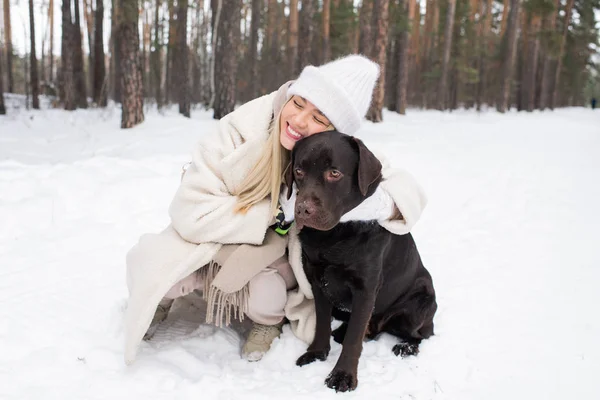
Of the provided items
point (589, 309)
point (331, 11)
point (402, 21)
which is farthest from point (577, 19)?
point (589, 309)

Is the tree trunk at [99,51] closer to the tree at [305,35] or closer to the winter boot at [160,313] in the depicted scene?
the tree at [305,35]

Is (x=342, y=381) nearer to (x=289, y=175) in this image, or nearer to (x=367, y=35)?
(x=289, y=175)

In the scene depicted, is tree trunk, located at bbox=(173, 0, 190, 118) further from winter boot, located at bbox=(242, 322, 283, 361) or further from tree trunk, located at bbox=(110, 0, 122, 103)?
winter boot, located at bbox=(242, 322, 283, 361)

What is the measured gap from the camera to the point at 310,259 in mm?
2363

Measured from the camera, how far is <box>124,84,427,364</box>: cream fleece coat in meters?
2.34

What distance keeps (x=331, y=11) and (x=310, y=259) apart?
790 inches

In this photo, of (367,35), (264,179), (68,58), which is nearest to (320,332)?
(264,179)

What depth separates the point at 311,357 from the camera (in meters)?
2.48

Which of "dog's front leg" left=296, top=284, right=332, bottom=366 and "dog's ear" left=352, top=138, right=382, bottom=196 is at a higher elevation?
"dog's ear" left=352, top=138, right=382, bottom=196

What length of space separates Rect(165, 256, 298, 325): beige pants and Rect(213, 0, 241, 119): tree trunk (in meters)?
7.43

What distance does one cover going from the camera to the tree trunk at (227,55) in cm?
909

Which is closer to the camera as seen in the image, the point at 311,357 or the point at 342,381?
the point at 342,381

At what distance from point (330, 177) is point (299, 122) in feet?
1.38

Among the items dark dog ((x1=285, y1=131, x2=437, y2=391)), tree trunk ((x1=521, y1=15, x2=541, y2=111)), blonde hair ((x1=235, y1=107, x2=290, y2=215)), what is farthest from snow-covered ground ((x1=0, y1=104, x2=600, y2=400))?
tree trunk ((x1=521, y1=15, x2=541, y2=111))
